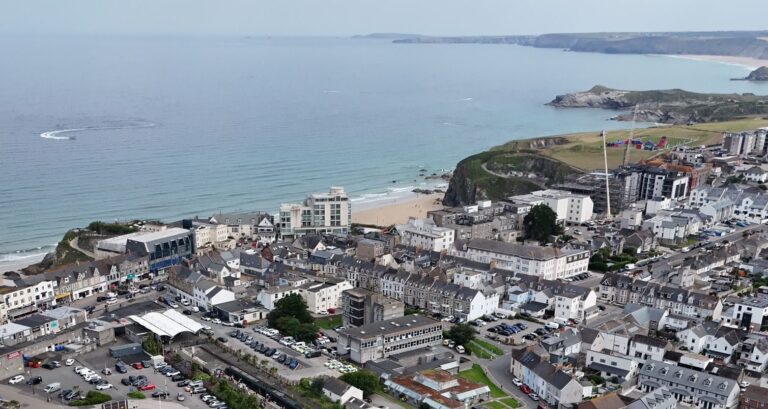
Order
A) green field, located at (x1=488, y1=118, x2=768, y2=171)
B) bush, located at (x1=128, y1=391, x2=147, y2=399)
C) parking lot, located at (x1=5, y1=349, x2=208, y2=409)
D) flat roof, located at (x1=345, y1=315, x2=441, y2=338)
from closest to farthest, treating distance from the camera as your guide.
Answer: bush, located at (x1=128, y1=391, x2=147, y2=399) → parking lot, located at (x1=5, y1=349, x2=208, y2=409) → flat roof, located at (x1=345, y1=315, x2=441, y2=338) → green field, located at (x1=488, y1=118, x2=768, y2=171)

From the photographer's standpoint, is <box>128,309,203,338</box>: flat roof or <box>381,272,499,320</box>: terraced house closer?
<box>128,309,203,338</box>: flat roof

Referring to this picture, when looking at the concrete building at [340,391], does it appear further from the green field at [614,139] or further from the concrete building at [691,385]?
the green field at [614,139]

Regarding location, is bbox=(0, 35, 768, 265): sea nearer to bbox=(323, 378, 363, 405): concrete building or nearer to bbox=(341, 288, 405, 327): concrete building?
bbox=(341, 288, 405, 327): concrete building

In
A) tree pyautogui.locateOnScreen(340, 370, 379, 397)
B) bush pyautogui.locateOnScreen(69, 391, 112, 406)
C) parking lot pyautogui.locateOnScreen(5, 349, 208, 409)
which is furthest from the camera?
tree pyautogui.locateOnScreen(340, 370, 379, 397)

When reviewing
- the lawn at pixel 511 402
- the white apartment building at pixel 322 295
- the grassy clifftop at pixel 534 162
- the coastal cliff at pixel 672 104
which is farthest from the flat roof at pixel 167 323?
the coastal cliff at pixel 672 104

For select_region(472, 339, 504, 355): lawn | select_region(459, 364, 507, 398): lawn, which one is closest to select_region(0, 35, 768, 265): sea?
select_region(472, 339, 504, 355): lawn

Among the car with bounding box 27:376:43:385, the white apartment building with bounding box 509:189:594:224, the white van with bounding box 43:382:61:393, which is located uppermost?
the white apartment building with bounding box 509:189:594:224

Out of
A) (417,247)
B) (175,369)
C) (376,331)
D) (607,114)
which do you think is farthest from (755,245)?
(607,114)
